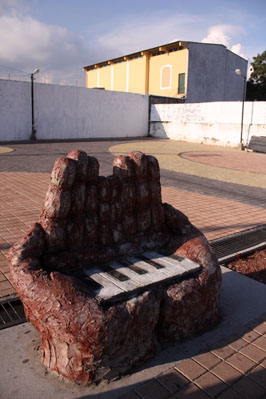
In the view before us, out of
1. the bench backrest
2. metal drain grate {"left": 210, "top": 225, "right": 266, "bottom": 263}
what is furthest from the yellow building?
the bench backrest

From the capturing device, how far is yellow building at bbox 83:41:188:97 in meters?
29.1

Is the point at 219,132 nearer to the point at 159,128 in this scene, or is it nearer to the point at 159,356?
the point at 159,128

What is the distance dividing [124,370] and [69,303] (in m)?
0.55

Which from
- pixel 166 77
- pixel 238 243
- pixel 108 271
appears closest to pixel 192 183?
pixel 238 243

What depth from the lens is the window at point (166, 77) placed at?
98.7 feet

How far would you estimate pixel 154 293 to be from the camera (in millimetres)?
2402

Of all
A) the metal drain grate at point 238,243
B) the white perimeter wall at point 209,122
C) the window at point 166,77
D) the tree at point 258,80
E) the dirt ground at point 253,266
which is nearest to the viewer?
the dirt ground at point 253,266

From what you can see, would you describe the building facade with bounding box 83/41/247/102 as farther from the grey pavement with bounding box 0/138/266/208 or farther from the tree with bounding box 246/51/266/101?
the grey pavement with bounding box 0/138/266/208

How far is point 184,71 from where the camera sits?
28.5 metres

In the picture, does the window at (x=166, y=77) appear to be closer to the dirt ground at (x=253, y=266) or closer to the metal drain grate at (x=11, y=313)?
the dirt ground at (x=253, y=266)

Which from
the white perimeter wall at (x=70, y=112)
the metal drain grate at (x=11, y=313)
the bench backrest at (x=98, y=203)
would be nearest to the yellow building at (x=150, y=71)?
the white perimeter wall at (x=70, y=112)

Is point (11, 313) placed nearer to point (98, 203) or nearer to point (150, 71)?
point (98, 203)

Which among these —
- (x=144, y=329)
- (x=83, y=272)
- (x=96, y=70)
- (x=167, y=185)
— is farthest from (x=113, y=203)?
(x=96, y=70)

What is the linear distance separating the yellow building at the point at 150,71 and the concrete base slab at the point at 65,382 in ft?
91.3
